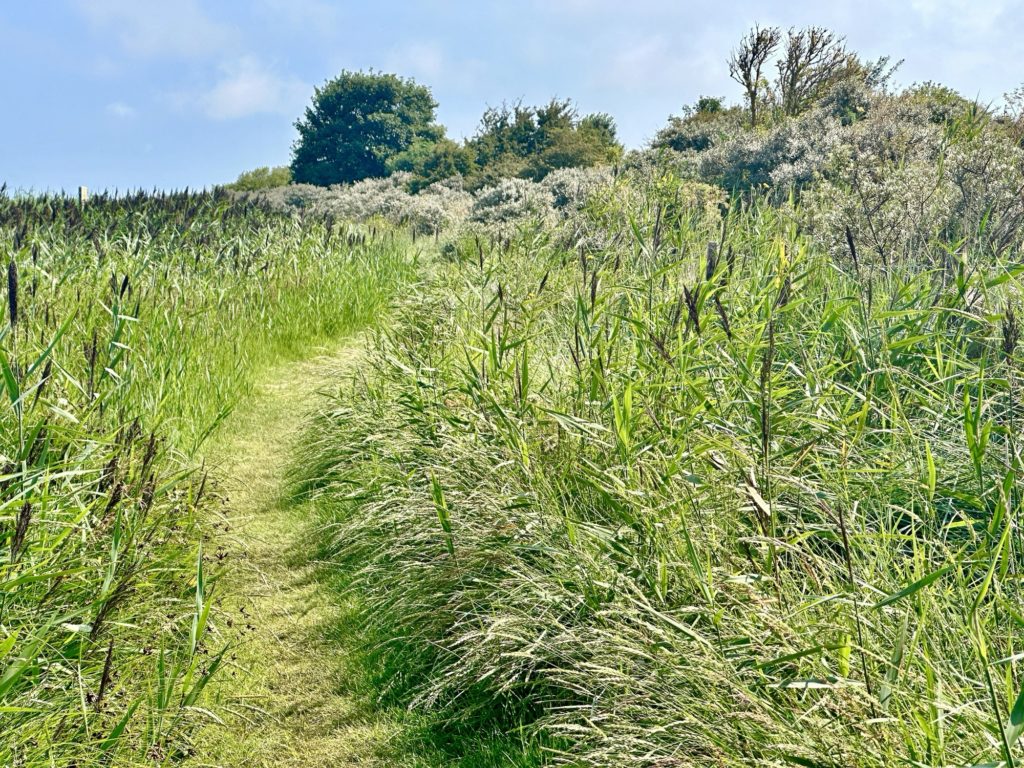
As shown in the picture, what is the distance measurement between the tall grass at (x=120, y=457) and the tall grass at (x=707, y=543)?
83 cm

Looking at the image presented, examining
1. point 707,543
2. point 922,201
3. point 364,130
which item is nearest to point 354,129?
point 364,130

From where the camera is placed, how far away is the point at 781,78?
65.8 ft

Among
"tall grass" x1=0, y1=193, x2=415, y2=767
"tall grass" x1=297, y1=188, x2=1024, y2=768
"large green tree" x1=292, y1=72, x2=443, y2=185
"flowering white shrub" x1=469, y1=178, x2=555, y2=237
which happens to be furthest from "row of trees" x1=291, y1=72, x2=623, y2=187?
"tall grass" x1=297, y1=188, x2=1024, y2=768

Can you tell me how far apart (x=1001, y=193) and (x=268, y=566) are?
6.28 meters

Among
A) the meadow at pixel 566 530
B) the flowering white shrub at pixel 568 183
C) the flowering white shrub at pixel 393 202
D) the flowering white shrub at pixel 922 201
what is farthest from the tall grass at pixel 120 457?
the flowering white shrub at pixel 393 202

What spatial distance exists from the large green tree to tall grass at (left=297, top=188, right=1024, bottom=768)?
32875 mm

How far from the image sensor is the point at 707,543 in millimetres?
2535

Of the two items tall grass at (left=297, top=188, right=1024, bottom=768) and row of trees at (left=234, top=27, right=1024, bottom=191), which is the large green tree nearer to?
row of trees at (left=234, top=27, right=1024, bottom=191)

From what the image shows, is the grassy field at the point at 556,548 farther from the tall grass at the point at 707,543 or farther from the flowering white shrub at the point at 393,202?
the flowering white shrub at the point at 393,202

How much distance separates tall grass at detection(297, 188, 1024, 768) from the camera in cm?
191

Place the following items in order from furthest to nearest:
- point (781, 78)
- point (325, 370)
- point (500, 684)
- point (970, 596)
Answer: point (781, 78) < point (325, 370) < point (500, 684) < point (970, 596)

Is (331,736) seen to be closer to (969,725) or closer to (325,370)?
(969,725)

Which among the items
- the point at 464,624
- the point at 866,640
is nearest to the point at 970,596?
the point at 866,640

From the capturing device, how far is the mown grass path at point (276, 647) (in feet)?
9.40
